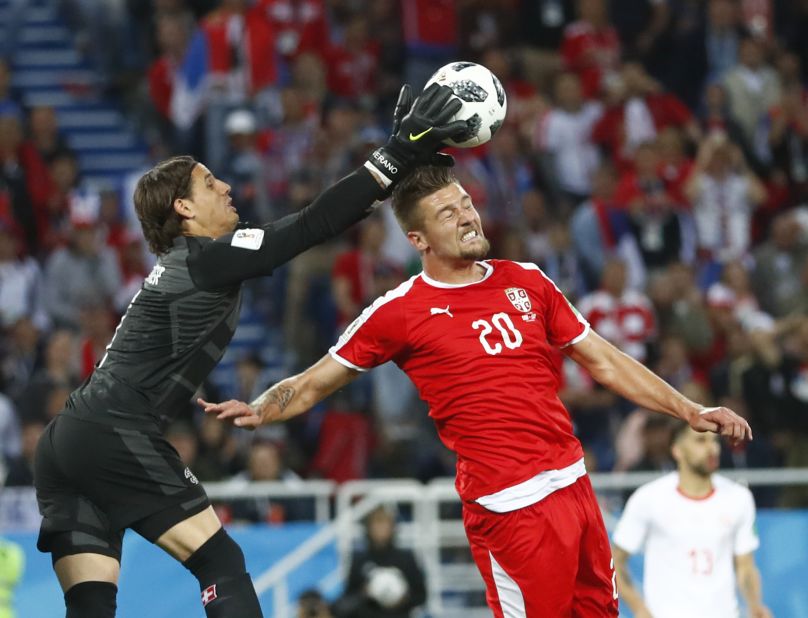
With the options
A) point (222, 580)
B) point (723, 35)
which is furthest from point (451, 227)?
point (723, 35)

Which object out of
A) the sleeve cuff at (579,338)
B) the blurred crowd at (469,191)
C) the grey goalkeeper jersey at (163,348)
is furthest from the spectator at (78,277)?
the sleeve cuff at (579,338)

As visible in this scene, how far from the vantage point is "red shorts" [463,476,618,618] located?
623 centimetres

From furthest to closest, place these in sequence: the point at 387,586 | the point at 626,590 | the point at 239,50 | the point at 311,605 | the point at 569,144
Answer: the point at 239,50 → the point at 569,144 → the point at 387,586 → the point at 311,605 → the point at 626,590

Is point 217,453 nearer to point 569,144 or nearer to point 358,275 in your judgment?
point 358,275

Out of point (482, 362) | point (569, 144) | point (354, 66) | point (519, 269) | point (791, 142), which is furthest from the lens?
point (354, 66)

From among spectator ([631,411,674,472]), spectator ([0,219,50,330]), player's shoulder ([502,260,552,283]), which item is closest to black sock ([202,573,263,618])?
player's shoulder ([502,260,552,283])

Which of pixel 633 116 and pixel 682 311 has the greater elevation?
pixel 633 116

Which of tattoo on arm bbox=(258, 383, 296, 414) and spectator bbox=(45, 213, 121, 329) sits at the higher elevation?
tattoo on arm bbox=(258, 383, 296, 414)

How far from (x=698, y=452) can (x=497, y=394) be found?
252 centimetres

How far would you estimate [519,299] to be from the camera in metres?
6.42

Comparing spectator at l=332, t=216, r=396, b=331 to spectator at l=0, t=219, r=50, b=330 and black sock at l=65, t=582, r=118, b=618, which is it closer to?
spectator at l=0, t=219, r=50, b=330

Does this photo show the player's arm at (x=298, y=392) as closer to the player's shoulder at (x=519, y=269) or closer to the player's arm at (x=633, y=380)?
the player's shoulder at (x=519, y=269)

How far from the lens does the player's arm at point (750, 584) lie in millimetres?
8203

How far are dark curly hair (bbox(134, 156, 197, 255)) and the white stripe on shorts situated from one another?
1790 millimetres
